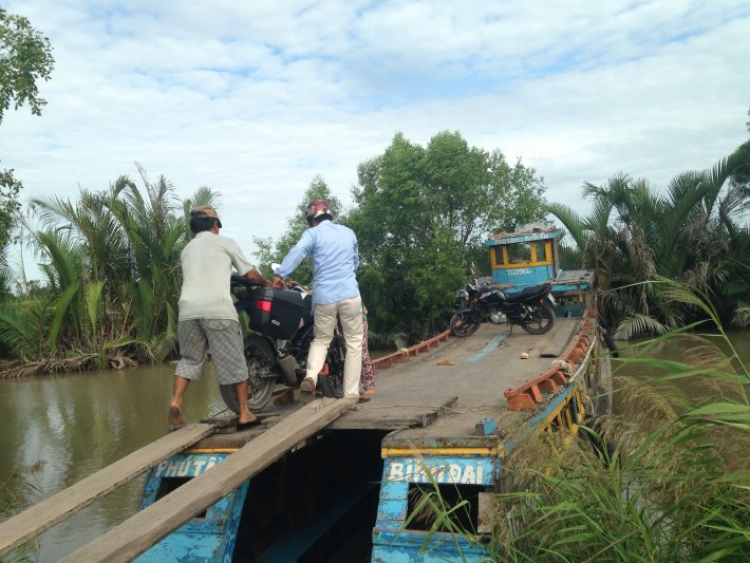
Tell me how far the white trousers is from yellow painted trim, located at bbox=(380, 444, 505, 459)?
47.6 inches

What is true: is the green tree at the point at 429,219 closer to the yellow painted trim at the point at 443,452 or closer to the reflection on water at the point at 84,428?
the reflection on water at the point at 84,428

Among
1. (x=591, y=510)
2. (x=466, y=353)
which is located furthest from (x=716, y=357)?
(x=466, y=353)

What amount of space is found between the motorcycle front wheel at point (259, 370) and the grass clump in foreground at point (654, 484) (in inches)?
91.6

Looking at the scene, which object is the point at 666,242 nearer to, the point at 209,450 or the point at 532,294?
the point at 532,294

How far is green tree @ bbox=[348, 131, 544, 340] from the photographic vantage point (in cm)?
1866

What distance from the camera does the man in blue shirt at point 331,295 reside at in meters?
5.07

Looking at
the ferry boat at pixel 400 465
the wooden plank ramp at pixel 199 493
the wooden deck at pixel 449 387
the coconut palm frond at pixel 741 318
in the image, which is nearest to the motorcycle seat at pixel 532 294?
the wooden deck at pixel 449 387

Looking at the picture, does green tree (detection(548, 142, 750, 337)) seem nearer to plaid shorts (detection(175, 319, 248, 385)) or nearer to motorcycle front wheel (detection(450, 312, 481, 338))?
motorcycle front wheel (detection(450, 312, 481, 338))

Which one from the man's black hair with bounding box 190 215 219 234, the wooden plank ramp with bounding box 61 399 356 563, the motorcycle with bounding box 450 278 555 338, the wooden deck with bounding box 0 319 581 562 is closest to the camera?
the wooden plank ramp with bounding box 61 399 356 563

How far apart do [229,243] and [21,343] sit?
17485mm

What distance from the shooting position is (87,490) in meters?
3.59

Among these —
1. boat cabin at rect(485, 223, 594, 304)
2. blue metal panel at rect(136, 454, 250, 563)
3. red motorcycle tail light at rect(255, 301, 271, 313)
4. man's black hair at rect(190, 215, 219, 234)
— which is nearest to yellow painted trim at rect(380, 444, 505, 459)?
blue metal panel at rect(136, 454, 250, 563)

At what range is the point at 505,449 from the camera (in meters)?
3.66

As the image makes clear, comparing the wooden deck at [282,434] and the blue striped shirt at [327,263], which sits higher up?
the blue striped shirt at [327,263]
